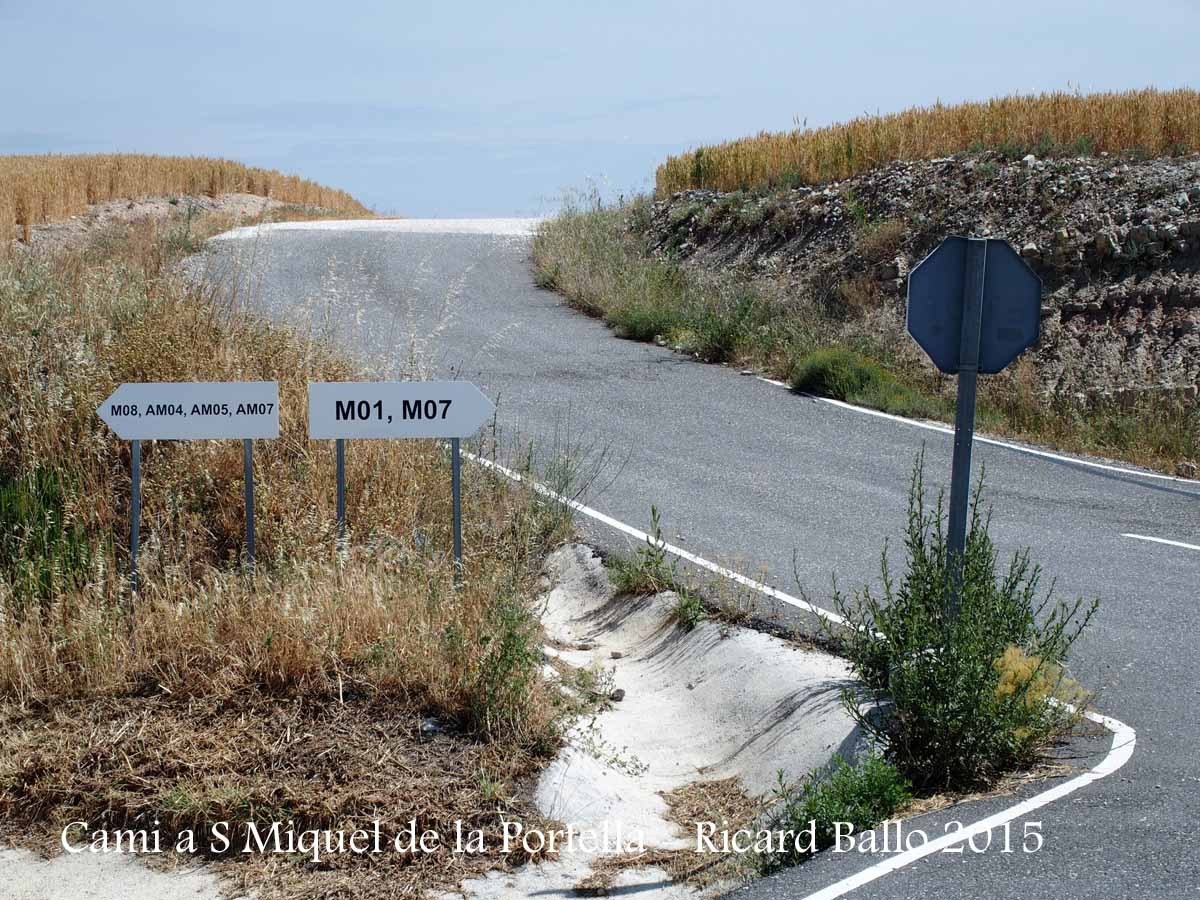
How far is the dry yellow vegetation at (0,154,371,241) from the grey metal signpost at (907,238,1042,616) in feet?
59.9

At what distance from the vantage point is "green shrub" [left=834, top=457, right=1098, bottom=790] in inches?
200

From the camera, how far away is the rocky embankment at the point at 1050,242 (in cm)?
1491

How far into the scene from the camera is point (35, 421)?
7.74 m

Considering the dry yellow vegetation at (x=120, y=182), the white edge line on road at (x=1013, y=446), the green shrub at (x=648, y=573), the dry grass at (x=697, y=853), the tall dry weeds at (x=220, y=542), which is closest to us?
the dry grass at (x=697, y=853)

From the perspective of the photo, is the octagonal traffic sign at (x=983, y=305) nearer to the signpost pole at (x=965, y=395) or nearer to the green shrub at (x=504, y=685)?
the signpost pole at (x=965, y=395)

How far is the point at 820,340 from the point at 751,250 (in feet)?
16.3

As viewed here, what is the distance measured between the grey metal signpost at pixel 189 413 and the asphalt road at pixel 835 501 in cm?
241

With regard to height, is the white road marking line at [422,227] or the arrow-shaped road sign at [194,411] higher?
the white road marking line at [422,227]

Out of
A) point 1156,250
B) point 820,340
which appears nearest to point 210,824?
point 820,340

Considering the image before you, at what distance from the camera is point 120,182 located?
2953 centimetres

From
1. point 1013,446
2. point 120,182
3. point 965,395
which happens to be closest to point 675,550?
point 965,395

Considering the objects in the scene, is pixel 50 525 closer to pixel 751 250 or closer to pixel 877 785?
pixel 877 785

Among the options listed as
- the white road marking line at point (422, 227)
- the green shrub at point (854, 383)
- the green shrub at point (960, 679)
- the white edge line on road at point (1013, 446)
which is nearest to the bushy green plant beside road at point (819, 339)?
the green shrub at point (854, 383)

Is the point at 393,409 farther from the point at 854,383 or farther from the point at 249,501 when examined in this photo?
the point at 854,383
